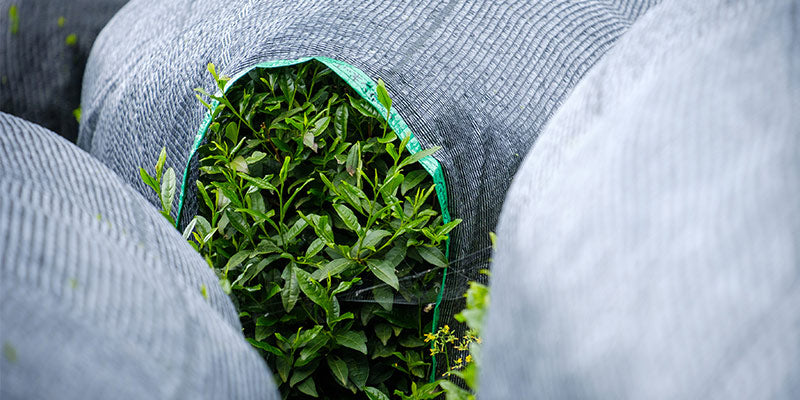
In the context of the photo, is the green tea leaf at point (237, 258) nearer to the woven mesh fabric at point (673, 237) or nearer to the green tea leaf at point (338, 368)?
the green tea leaf at point (338, 368)

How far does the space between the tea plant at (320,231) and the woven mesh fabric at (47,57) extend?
46.8 inches

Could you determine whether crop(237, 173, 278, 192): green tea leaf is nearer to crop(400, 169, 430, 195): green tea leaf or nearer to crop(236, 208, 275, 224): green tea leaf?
crop(236, 208, 275, 224): green tea leaf

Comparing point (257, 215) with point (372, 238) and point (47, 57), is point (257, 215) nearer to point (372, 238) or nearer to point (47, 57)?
point (372, 238)

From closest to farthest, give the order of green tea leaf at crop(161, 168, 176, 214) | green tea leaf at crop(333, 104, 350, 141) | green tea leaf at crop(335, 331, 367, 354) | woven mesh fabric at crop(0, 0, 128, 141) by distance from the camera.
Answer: green tea leaf at crop(161, 168, 176, 214), green tea leaf at crop(335, 331, 367, 354), green tea leaf at crop(333, 104, 350, 141), woven mesh fabric at crop(0, 0, 128, 141)

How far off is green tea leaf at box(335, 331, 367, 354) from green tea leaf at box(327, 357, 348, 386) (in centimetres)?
5

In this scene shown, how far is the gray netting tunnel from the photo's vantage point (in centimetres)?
151

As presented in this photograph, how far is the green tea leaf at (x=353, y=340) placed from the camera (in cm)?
140

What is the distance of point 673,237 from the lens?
59 cm

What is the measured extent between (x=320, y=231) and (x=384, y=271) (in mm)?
165

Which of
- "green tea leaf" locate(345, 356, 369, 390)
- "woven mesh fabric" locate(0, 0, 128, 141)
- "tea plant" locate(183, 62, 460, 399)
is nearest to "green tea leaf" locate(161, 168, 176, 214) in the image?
"tea plant" locate(183, 62, 460, 399)

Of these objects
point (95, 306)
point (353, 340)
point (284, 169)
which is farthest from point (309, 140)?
point (95, 306)

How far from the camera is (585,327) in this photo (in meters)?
0.61

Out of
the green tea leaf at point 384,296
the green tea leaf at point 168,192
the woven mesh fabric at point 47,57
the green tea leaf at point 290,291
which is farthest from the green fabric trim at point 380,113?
the woven mesh fabric at point 47,57

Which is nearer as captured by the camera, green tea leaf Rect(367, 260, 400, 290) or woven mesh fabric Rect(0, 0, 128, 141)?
green tea leaf Rect(367, 260, 400, 290)
